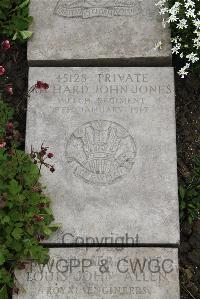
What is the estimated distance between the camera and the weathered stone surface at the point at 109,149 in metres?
3.49

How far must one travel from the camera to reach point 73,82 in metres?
3.89

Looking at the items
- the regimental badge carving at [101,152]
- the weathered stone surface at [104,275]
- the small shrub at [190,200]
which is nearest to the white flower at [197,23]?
the regimental badge carving at [101,152]

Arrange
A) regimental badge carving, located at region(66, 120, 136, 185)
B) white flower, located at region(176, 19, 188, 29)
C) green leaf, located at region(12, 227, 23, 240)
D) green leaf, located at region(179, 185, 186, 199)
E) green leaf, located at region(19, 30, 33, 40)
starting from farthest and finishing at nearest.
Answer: green leaf, located at region(19, 30, 33, 40) → white flower, located at region(176, 19, 188, 29) → green leaf, located at region(179, 185, 186, 199) → regimental badge carving, located at region(66, 120, 136, 185) → green leaf, located at region(12, 227, 23, 240)

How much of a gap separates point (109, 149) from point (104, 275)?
2.68 feet

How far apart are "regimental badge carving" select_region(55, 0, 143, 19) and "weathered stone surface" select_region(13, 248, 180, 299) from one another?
172 cm

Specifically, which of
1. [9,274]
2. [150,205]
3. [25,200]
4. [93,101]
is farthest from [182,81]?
[9,274]

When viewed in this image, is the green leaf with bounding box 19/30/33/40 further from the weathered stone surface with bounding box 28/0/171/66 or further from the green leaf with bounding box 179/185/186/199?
the green leaf with bounding box 179/185/186/199

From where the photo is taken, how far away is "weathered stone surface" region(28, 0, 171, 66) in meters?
3.97

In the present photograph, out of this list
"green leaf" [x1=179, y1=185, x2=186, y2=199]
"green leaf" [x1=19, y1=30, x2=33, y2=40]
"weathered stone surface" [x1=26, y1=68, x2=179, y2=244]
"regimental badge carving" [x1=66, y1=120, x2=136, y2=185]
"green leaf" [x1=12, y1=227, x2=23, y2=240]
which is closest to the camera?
"green leaf" [x1=12, y1=227, x2=23, y2=240]

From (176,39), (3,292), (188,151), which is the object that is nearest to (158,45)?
(176,39)

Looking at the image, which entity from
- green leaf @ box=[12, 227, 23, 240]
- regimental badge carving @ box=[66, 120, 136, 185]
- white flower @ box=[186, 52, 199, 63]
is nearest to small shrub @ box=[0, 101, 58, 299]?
green leaf @ box=[12, 227, 23, 240]

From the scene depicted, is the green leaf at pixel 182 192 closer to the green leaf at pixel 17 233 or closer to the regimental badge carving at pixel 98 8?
the green leaf at pixel 17 233

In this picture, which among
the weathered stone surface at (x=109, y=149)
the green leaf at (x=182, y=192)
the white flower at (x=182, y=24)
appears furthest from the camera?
the white flower at (x=182, y=24)

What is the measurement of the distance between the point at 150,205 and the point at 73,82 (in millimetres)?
1021
